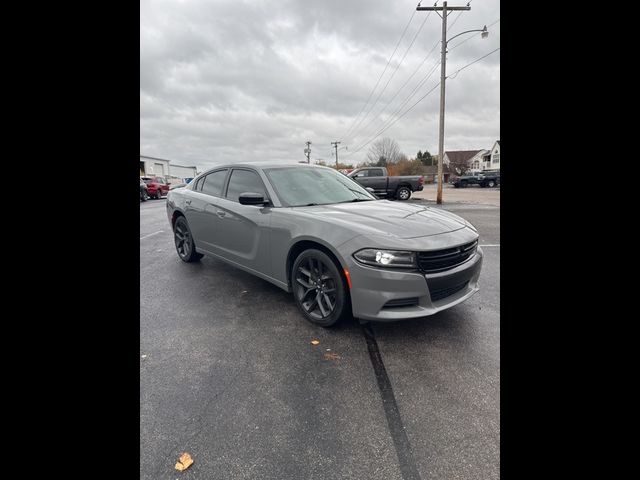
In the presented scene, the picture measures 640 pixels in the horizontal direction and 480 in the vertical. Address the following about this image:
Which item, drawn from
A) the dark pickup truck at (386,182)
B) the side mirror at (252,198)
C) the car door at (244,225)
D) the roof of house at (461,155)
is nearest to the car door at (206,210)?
the car door at (244,225)

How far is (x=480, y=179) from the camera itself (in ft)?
116

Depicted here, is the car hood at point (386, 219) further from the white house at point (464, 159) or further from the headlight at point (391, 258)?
→ the white house at point (464, 159)

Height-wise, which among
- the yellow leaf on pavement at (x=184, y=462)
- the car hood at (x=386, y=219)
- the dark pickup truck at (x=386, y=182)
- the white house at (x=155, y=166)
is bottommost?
the yellow leaf on pavement at (x=184, y=462)

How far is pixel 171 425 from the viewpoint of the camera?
71.1 inches

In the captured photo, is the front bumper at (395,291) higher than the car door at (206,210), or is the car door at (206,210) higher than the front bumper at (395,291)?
the car door at (206,210)

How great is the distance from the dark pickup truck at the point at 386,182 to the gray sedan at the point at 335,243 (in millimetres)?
13872

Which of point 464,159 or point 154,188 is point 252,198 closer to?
point 154,188

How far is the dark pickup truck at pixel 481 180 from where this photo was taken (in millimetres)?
35125

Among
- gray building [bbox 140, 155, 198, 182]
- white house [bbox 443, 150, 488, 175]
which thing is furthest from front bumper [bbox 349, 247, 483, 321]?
white house [bbox 443, 150, 488, 175]

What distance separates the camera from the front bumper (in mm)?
2461

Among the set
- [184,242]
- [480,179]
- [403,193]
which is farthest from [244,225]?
[480,179]
